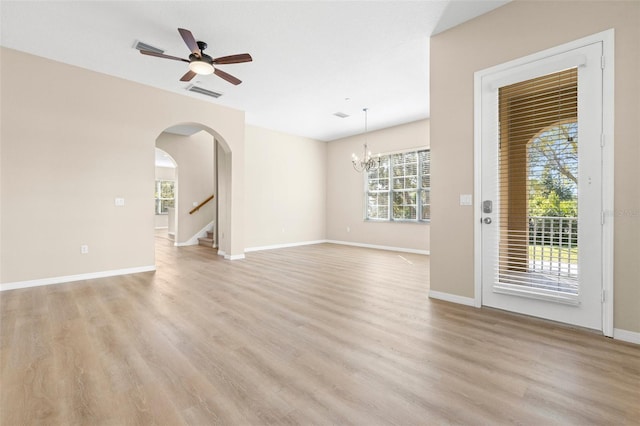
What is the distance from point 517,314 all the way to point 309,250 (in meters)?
4.99

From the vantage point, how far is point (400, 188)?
7.46 metres

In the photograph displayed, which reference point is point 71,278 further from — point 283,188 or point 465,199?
point 465,199

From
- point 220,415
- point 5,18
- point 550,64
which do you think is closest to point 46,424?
Answer: point 220,415

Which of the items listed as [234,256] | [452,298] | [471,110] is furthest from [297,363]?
[234,256]

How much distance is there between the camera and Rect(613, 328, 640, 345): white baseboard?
2.27 m

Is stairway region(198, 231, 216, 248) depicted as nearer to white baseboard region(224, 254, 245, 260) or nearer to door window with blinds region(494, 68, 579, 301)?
white baseboard region(224, 254, 245, 260)

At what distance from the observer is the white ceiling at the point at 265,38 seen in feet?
9.90

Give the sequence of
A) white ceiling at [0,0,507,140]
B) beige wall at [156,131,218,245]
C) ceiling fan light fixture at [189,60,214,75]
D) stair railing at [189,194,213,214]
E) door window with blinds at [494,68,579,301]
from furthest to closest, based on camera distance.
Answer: stair railing at [189,194,213,214]
beige wall at [156,131,218,245]
ceiling fan light fixture at [189,60,214,75]
white ceiling at [0,0,507,140]
door window with blinds at [494,68,579,301]

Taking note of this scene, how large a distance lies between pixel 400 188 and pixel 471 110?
4.35m

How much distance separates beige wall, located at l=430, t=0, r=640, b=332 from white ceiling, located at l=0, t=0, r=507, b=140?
309mm

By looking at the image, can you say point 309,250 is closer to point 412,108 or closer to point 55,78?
point 412,108

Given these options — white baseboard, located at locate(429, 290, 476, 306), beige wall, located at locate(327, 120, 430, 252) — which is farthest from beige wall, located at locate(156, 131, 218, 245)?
white baseboard, located at locate(429, 290, 476, 306)

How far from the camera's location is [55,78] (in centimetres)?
→ 409

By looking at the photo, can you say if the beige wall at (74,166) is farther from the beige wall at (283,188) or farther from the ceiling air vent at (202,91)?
the beige wall at (283,188)
